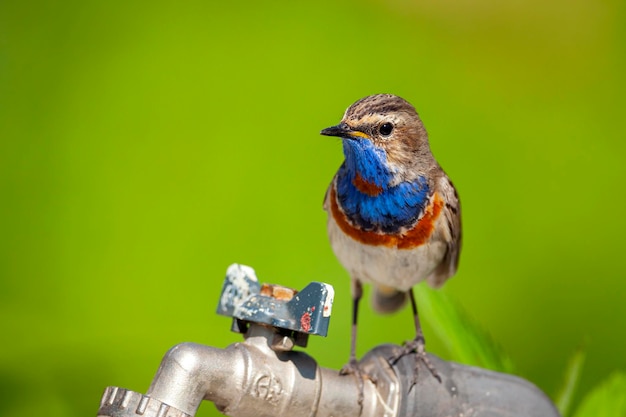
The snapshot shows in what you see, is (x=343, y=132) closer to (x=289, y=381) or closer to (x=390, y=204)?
(x=390, y=204)

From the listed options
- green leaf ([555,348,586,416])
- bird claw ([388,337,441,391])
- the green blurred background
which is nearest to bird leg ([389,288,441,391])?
bird claw ([388,337,441,391])

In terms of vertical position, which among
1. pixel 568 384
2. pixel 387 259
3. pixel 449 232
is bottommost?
pixel 568 384

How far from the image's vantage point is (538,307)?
3617 mm

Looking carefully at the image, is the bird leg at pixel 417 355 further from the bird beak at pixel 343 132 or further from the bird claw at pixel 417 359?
the bird beak at pixel 343 132

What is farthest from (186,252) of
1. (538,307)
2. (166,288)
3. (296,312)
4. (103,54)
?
(296,312)

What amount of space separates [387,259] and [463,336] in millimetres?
Answer: 267

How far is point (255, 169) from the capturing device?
11.5 ft

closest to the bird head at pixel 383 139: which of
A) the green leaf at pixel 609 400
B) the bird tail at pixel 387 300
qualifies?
the bird tail at pixel 387 300

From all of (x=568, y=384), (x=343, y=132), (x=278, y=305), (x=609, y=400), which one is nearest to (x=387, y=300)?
(x=568, y=384)

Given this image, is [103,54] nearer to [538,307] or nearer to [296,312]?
[538,307]

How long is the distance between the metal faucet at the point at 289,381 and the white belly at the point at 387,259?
10.4 inches

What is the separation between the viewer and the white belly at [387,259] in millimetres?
2361

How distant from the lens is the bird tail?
9.10 feet

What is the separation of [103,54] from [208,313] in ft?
3.60
